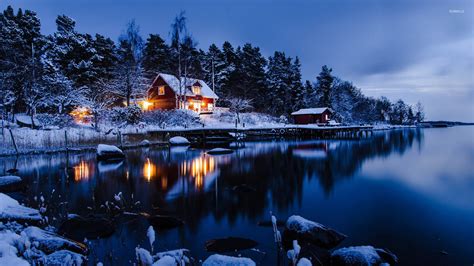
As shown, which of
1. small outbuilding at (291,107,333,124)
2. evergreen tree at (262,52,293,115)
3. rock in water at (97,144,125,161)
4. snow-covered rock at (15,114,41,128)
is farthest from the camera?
evergreen tree at (262,52,293,115)

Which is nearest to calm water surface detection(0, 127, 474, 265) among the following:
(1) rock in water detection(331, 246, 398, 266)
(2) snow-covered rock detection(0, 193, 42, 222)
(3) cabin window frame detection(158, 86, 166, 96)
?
(2) snow-covered rock detection(0, 193, 42, 222)

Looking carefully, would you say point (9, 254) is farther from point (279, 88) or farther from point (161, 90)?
point (279, 88)

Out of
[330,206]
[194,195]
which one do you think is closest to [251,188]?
[194,195]

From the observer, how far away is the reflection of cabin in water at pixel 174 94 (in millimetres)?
56875

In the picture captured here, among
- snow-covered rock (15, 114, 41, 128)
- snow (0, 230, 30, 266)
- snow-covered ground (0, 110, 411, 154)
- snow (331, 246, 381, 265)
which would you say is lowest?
snow (331, 246, 381, 265)

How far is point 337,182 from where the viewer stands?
57.8 feet

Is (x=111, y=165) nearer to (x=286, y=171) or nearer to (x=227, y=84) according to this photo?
(x=286, y=171)

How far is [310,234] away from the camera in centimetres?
796

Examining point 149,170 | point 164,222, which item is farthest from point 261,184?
point 149,170

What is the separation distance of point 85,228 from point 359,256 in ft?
22.2

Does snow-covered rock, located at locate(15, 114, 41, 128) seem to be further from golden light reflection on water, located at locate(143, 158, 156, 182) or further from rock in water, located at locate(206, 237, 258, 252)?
rock in water, located at locate(206, 237, 258, 252)

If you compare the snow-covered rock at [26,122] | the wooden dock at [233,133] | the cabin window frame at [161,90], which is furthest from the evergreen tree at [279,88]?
the snow-covered rock at [26,122]

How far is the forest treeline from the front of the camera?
40656mm

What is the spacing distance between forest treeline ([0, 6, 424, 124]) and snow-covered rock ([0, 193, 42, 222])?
32.1m
